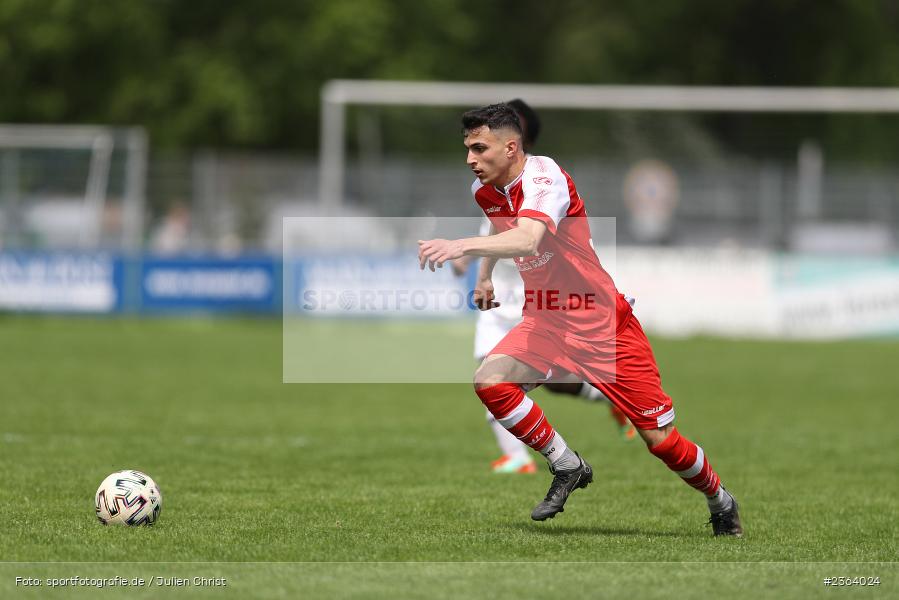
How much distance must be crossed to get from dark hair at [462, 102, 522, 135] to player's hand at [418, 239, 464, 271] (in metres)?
0.82

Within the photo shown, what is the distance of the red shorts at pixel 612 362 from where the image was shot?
283 inches

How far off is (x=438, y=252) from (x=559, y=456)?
1.56 meters

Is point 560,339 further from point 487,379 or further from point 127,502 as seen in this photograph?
point 127,502

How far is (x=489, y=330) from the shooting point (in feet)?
33.1

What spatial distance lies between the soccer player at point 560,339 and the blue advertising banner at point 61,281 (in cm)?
1780

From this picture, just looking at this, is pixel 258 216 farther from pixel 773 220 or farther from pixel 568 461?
pixel 568 461

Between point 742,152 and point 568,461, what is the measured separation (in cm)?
2055

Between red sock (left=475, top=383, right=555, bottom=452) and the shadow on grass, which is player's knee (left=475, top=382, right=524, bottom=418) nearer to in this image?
red sock (left=475, top=383, right=555, bottom=452)

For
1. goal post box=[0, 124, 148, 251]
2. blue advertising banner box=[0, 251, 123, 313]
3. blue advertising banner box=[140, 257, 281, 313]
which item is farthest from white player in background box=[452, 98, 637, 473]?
goal post box=[0, 124, 148, 251]

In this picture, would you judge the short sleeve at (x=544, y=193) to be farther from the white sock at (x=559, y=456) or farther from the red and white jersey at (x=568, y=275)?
the white sock at (x=559, y=456)

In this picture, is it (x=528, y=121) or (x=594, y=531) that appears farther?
(x=528, y=121)

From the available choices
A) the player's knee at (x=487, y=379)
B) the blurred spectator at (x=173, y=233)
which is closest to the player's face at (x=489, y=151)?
the player's knee at (x=487, y=379)

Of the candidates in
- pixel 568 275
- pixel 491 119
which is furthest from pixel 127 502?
pixel 491 119

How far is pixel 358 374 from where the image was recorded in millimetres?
17328
